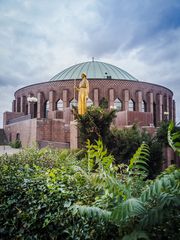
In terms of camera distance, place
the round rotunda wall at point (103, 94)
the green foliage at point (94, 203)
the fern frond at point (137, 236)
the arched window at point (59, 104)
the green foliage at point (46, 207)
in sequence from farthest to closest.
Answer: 1. the arched window at point (59, 104)
2. the round rotunda wall at point (103, 94)
3. the green foliage at point (46, 207)
4. the green foliage at point (94, 203)
5. the fern frond at point (137, 236)

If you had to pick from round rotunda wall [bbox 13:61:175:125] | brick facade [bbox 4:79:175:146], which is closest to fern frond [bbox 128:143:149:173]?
brick facade [bbox 4:79:175:146]

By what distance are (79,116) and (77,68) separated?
128 feet

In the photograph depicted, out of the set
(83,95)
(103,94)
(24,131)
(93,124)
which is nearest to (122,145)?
(93,124)

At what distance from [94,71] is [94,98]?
30.7 ft

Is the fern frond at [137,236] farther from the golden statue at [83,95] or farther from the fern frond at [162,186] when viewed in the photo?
the golden statue at [83,95]

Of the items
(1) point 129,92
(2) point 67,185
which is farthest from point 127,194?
(1) point 129,92

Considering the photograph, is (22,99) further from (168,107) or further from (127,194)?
(127,194)

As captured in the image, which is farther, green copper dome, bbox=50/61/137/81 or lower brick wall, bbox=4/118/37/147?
green copper dome, bbox=50/61/137/81

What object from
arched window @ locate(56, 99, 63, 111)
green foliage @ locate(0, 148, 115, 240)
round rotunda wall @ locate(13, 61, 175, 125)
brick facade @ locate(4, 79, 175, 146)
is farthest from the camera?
arched window @ locate(56, 99, 63, 111)

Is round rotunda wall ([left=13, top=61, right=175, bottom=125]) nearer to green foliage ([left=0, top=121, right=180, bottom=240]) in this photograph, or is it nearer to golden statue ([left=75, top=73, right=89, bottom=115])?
golden statue ([left=75, top=73, right=89, bottom=115])

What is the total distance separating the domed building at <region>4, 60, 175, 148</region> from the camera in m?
33.9

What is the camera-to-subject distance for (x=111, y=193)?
11.3ft

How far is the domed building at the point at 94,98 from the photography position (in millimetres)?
33938

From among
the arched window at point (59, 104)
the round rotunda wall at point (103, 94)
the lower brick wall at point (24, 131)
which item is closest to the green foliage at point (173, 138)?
the lower brick wall at point (24, 131)
